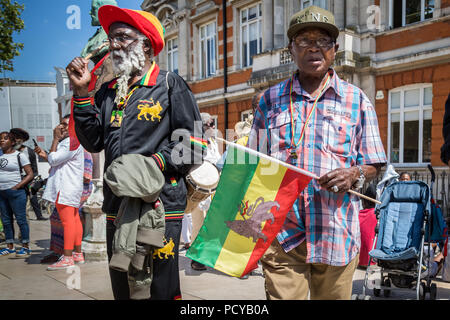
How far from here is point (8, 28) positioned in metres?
13.6

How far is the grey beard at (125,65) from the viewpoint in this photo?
2.27m

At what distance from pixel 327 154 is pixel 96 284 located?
3.32 meters

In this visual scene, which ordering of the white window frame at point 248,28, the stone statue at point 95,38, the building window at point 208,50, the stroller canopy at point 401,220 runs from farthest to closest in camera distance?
the building window at point 208,50
the white window frame at point 248,28
the stroller canopy at point 401,220
the stone statue at point 95,38

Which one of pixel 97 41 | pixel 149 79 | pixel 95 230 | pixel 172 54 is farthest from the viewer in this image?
pixel 172 54

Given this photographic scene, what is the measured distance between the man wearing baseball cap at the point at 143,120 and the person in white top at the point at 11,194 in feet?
15.1

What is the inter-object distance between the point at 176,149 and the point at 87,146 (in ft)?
1.93

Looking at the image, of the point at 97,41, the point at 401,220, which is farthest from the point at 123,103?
the point at 401,220

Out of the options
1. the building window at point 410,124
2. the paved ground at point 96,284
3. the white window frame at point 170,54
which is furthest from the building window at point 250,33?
the paved ground at point 96,284

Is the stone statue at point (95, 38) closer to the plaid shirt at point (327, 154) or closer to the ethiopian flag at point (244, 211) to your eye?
the ethiopian flag at point (244, 211)

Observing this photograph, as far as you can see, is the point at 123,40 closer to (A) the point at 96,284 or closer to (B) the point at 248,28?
(A) the point at 96,284

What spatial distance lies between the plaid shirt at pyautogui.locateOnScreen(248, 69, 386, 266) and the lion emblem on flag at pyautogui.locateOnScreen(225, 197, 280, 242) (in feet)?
0.43

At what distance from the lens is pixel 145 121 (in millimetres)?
→ 2213

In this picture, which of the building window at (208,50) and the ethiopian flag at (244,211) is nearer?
the ethiopian flag at (244,211)

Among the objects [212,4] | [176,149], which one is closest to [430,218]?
[176,149]
